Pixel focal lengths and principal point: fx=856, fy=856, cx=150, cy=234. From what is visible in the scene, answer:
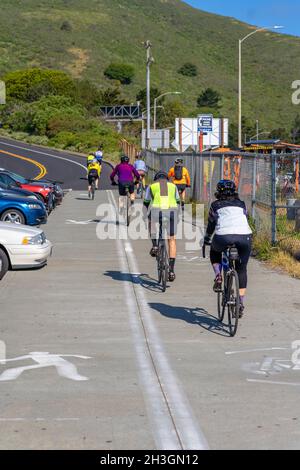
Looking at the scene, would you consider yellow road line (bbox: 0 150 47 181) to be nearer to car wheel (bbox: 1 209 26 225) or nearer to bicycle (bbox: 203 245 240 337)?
car wheel (bbox: 1 209 26 225)

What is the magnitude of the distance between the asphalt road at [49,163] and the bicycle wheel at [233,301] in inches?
1244

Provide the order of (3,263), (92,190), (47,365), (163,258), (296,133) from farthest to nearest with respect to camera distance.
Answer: (296,133), (92,190), (3,263), (163,258), (47,365)

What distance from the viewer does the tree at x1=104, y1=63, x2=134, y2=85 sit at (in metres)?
104

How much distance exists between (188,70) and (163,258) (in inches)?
4076

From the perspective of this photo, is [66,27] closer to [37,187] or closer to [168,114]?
[168,114]

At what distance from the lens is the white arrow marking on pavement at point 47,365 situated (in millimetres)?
7766

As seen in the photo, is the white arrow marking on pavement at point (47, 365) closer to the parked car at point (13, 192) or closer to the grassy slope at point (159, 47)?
the parked car at point (13, 192)

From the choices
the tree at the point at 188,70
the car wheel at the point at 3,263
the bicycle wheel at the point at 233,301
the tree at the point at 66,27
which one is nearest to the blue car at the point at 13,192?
the car wheel at the point at 3,263

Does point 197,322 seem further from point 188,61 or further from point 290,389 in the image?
point 188,61

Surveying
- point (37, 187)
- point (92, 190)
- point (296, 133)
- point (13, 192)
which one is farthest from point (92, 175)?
point (296, 133)

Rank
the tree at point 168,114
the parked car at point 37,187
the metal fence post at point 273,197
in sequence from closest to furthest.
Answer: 1. the metal fence post at point 273,197
2. the parked car at point 37,187
3. the tree at point 168,114

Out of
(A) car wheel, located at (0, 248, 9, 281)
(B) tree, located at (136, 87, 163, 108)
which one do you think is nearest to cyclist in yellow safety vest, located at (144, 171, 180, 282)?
(A) car wheel, located at (0, 248, 9, 281)

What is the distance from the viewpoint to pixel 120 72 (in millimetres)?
104812

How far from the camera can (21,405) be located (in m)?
6.80
